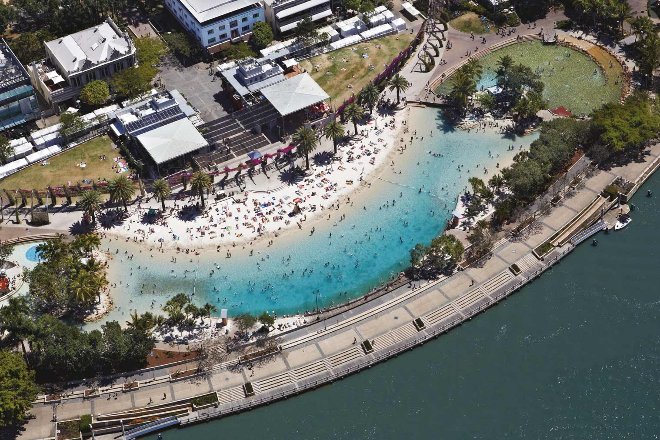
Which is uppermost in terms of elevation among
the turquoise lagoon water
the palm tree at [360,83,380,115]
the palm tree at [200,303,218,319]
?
the palm tree at [360,83,380,115]

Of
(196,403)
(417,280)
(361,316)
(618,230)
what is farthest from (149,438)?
(618,230)

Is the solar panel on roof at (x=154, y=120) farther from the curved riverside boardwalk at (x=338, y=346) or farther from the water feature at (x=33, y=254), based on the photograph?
the curved riverside boardwalk at (x=338, y=346)

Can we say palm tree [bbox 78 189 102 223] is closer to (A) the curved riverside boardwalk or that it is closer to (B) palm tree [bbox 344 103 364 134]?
(A) the curved riverside boardwalk

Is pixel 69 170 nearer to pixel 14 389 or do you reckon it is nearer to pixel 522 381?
pixel 14 389

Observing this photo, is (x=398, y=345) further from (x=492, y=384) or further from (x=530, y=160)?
(x=530, y=160)

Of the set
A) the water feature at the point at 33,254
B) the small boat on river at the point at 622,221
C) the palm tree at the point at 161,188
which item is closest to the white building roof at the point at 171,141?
the palm tree at the point at 161,188

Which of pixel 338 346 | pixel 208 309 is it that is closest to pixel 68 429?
pixel 208 309

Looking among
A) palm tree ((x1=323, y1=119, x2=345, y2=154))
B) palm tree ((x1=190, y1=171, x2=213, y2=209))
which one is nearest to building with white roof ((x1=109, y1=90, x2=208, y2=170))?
palm tree ((x1=190, y1=171, x2=213, y2=209))
